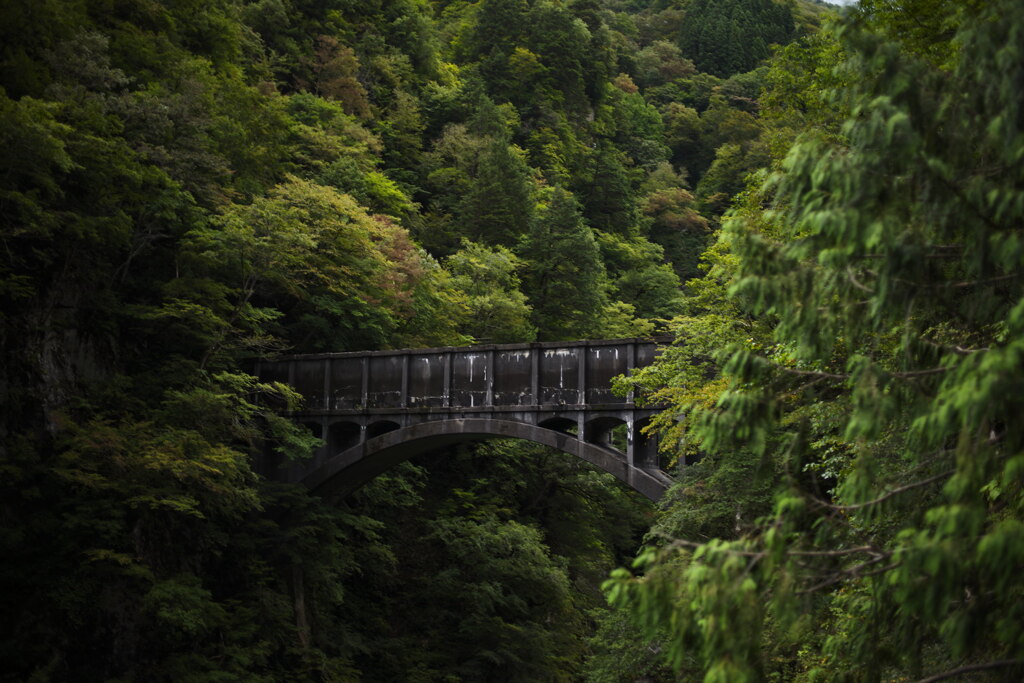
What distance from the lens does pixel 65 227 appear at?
20.2 m

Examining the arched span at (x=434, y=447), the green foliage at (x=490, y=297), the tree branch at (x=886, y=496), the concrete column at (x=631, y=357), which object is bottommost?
the arched span at (x=434, y=447)

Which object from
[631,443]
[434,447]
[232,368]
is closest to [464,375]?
[434,447]

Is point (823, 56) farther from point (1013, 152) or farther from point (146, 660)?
point (146, 660)

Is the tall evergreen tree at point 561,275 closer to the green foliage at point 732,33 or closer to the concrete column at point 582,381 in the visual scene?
the concrete column at point 582,381

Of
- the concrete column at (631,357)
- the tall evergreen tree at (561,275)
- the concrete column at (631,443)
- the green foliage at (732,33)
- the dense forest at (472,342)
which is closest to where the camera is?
the dense forest at (472,342)

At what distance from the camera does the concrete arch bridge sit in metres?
21.0

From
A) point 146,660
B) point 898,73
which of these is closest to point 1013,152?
point 898,73

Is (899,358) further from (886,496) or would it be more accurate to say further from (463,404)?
(463,404)

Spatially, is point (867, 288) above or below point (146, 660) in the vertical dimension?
above

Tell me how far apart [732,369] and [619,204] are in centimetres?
4344

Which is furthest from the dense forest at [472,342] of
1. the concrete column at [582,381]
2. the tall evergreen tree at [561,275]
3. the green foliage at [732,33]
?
the green foliage at [732,33]

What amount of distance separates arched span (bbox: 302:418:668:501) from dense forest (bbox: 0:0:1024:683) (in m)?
0.97

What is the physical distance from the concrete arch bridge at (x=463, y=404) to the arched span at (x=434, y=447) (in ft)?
0.08

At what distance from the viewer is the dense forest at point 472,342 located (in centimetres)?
697
